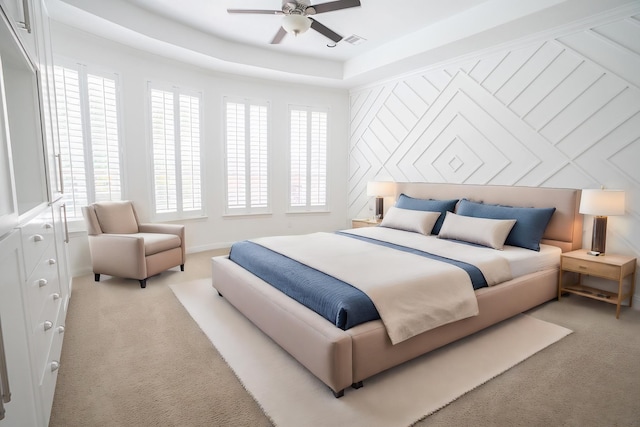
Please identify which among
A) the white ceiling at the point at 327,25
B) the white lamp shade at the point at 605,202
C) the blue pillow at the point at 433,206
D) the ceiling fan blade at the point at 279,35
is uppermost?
the white ceiling at the point at 327,25

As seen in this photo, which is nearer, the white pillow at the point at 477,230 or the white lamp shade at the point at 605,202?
the white lamp shade at the point at 605,202

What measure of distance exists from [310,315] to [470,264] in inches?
58.0

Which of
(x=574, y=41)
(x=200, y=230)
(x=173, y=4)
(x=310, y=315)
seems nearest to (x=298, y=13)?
(x=173, y=4)

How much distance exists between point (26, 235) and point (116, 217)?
278cm

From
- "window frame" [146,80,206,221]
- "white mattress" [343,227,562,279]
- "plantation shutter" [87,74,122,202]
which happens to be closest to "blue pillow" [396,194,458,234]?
"white mattress" [343,227,562,279]

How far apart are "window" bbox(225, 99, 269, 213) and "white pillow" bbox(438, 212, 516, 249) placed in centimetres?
323

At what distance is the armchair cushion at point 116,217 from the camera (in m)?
4.01

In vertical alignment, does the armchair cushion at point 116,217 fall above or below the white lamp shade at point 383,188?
below

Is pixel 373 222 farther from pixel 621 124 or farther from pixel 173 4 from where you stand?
pixel 173 4

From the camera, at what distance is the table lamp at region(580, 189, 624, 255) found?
305 centimetres

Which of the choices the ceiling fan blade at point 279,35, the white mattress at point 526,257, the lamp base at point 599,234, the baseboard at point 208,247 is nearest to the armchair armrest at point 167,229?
the baseboard at point 208,247

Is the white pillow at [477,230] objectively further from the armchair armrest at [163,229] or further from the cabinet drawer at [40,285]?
the cabinet drawer at [40,285]

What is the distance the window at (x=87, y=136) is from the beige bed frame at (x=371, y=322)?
204 cm

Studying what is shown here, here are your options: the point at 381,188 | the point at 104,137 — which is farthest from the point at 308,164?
the point at 104,137
